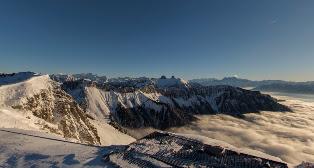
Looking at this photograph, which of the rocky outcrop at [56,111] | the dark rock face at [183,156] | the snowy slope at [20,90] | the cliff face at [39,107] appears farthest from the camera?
the rocky outcrop at [56,111]

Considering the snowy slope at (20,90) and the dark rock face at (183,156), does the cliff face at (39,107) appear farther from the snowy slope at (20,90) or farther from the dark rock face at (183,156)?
the dark rock face at (183,156)

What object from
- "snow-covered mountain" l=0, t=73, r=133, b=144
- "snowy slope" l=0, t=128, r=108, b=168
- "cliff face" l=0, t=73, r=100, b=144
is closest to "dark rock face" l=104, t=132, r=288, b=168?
"snowy slope" l=0, t=128, r=108, b=168

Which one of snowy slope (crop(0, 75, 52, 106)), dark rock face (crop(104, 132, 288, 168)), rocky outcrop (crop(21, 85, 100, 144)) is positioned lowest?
rocky outcrop (crop(21, 85, 100, 144))

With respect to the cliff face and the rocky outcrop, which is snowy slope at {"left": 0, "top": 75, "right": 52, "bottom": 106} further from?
the rocky outcrop

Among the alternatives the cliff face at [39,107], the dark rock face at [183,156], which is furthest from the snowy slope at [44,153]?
the cliff face at [39,107]

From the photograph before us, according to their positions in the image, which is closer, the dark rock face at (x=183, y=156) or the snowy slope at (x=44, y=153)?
the dark rock face at (x=183, y=156)

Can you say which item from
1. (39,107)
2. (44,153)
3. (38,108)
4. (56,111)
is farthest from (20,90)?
(44,153)
